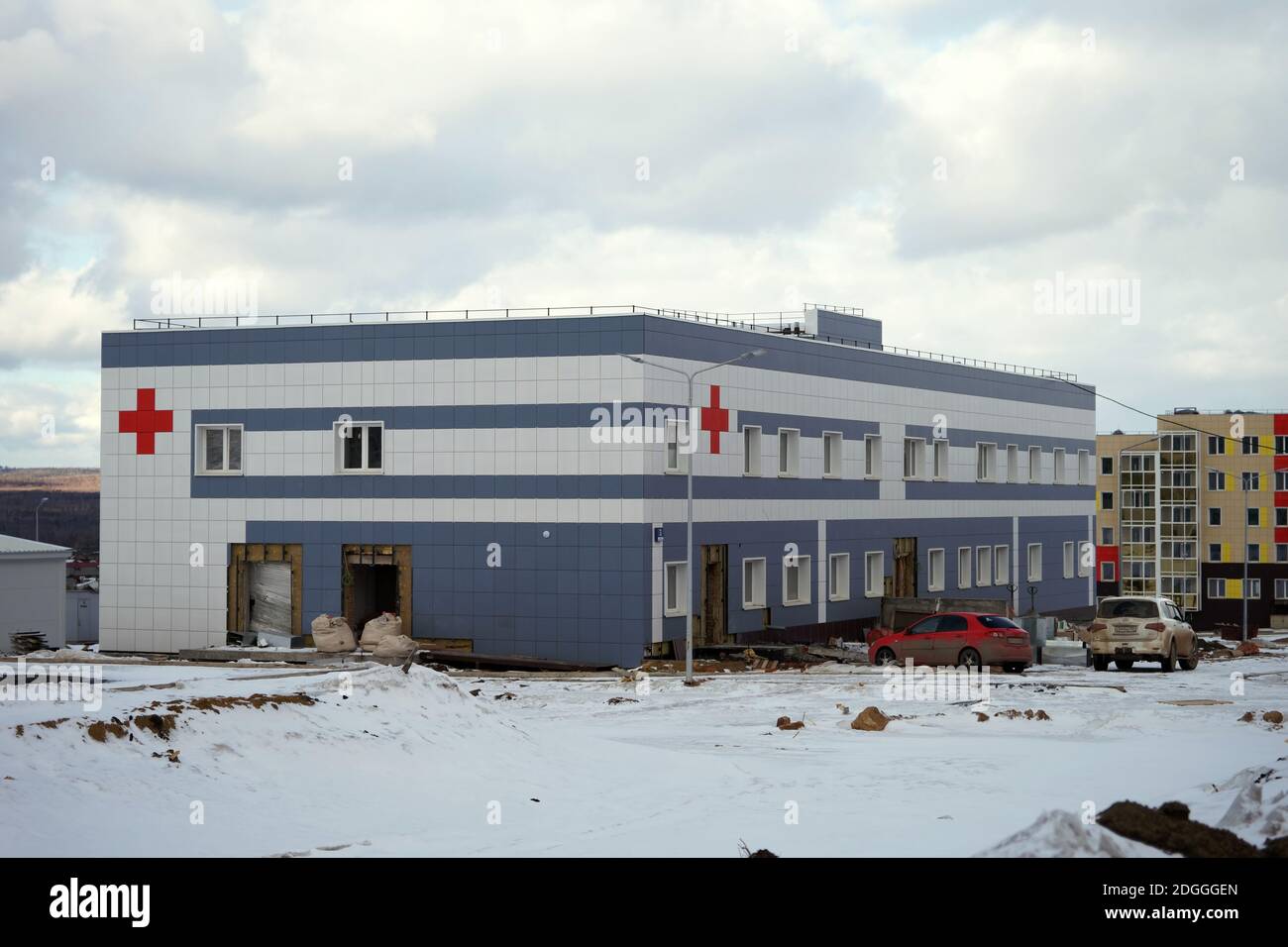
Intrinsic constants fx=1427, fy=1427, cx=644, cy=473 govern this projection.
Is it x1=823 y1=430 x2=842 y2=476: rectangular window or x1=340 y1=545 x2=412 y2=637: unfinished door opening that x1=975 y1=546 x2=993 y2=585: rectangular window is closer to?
x1=823 y1=430 x2=842 y2=476: rectangular window

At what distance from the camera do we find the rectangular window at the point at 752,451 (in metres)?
42.8

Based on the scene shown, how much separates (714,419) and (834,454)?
7.93m

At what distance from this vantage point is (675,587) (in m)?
39.8

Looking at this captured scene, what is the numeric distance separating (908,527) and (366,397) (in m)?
21.0

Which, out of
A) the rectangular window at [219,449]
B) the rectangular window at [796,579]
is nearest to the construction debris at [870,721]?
the rectangular window at [796,579]

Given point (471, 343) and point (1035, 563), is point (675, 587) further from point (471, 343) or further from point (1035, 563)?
point (1035, 563)

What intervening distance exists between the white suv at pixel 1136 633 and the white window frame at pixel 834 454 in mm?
16053

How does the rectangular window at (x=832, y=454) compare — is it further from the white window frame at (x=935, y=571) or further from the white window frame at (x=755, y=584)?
the white window frame at (x=935, y=571)

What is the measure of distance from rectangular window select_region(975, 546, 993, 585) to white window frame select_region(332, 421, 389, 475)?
1027 inches

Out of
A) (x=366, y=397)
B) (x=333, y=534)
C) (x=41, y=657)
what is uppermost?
(x=366, y=397)
